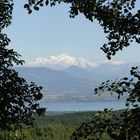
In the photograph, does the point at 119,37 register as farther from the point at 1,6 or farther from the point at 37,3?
the point at 1,6

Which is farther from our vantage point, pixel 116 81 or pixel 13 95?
pixel 13 95

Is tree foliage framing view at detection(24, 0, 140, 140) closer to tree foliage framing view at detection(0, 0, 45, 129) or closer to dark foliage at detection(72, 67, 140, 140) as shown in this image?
dark foliage at detection(72, 67, 140, 140)

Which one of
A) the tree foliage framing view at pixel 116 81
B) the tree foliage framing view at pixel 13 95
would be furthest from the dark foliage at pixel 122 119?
the tree foliage framing view at pixel 13 95

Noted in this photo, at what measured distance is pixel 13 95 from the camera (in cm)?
1587

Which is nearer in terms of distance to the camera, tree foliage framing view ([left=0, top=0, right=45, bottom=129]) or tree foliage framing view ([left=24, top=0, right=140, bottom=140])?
tree foliage framing view ([left=24, top=0, right=140, bottom=140])

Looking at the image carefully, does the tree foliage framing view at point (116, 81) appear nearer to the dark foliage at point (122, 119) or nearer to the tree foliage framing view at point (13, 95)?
the dark foliage at point (122, 119)

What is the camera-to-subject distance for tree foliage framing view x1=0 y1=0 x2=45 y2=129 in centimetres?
1554

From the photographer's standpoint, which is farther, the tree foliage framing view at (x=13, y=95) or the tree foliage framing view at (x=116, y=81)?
the tree foliage framing view at (x=13, y=95)

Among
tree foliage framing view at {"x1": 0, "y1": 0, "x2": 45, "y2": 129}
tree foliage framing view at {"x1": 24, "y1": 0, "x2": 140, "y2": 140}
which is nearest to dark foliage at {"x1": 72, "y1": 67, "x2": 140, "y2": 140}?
tree foliage framing view at {"x1": 24, "y1": 0, "x2": 140, "y2": 140}

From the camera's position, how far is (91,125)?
9414 mm

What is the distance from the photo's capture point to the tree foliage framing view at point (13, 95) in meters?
15.5

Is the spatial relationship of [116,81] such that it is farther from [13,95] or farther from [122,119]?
[13,95]

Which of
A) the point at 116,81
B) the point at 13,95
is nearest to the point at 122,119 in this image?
the point at 116,81

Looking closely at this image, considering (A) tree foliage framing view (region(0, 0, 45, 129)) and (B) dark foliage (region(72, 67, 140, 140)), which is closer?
(B) dark foliage (region(72, 67, 140, 140))
